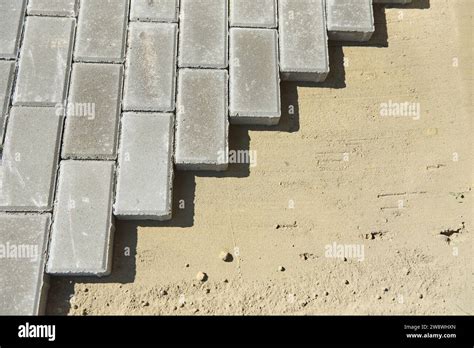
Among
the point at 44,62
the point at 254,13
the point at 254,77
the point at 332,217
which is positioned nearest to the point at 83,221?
the point at 44,62

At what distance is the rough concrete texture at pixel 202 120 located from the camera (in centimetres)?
436

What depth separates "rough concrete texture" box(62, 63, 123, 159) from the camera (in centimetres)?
435

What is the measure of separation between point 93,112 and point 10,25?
1.22 m

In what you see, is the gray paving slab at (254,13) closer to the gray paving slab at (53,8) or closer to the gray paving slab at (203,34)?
the gray paving slab at (203,34)

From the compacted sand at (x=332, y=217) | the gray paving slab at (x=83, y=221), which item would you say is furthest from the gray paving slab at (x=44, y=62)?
the compacted sand at (x=332, y=217)

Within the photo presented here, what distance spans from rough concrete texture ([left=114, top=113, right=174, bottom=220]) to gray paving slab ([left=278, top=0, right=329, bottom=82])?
4.08ft

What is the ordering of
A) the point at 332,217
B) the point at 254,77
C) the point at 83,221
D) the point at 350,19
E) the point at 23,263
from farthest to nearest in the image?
the point at 350,19, the point at 254,77, the point at 332,217, the point at 83,221, the point at 23,263

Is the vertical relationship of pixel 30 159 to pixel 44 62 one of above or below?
below

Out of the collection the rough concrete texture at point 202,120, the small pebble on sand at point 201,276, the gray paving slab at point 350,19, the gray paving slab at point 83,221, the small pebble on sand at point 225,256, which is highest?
the gray paving slab at point 350,19

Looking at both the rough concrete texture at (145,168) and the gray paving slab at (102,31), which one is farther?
the gray paving slab at (102,31)

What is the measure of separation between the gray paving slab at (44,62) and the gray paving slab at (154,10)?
1.97 feet

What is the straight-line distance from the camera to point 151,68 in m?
4.63

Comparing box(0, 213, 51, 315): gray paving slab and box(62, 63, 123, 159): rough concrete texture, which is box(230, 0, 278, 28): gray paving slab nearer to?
box(62, 63, 123, 159): rough concrete texture

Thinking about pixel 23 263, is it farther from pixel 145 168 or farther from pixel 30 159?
pixel 145 168
